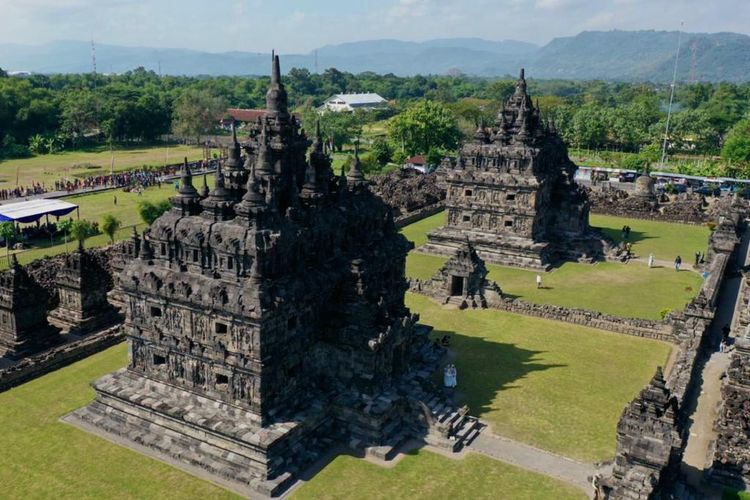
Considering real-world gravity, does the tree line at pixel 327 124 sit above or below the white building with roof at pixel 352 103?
below

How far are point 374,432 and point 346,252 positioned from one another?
8106mm

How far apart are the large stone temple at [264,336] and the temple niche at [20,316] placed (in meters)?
8.28

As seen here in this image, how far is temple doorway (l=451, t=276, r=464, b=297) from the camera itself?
42969mm

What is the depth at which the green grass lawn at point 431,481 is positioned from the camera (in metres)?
23.5

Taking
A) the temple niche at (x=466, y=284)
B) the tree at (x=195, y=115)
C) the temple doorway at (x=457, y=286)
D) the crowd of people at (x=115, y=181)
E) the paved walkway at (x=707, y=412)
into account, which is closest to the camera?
the paved walkway at (x=707, y=412)

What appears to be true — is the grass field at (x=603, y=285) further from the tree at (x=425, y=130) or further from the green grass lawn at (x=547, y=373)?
the tree at (x=425, y=130)

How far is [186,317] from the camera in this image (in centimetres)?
2573

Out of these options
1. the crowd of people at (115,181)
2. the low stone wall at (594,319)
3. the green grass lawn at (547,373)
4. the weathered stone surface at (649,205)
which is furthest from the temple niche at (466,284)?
Answer: the crowd of people at (115,181)

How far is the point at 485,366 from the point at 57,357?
21753mm

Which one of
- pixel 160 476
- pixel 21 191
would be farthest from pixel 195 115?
pixel 160 476

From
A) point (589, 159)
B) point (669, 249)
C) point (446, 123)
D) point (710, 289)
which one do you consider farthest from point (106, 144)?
point (710, 289)

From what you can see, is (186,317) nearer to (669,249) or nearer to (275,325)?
(275,325)

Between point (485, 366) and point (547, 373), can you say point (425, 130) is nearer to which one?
point (485, 366)

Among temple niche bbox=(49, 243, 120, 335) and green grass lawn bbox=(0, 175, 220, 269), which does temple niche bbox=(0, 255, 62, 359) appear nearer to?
temple niche bbox=(49, 243, 120, 335)
